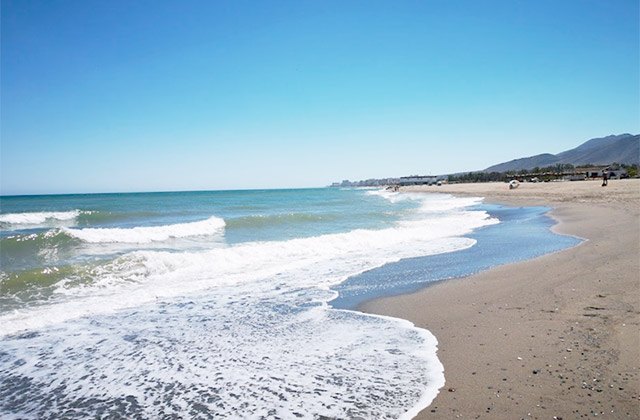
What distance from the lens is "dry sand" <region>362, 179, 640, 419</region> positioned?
3.53 meters

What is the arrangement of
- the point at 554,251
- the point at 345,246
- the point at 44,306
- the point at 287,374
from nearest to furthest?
the point at 287,374, the point at 44,306, the point at 554,251, the point at 345,246

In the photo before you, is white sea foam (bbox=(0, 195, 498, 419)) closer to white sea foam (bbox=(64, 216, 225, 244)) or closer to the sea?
the sea

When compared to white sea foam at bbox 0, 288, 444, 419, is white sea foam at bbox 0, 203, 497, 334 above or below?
below

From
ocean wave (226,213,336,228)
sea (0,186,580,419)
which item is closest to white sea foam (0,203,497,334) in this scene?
sea (0,186,580,419)

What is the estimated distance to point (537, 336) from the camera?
16.5ft

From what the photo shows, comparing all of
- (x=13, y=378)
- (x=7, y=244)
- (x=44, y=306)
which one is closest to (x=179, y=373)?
(x=13, y=378)

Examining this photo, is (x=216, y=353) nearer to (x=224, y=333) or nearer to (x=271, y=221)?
(x=224, y=333)

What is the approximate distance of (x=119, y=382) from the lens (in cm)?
449

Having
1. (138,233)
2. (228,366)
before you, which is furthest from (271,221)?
(228,366)

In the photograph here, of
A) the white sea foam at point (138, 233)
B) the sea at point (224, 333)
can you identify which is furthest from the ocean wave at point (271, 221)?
the sea at point (224, 333)

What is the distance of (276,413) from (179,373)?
5.21ft

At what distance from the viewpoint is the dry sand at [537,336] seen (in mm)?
3533

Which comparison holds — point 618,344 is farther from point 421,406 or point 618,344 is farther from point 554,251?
point 554,251

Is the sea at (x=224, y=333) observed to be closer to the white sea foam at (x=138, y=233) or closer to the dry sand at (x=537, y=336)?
the dry sand at (x=537, y=336)
